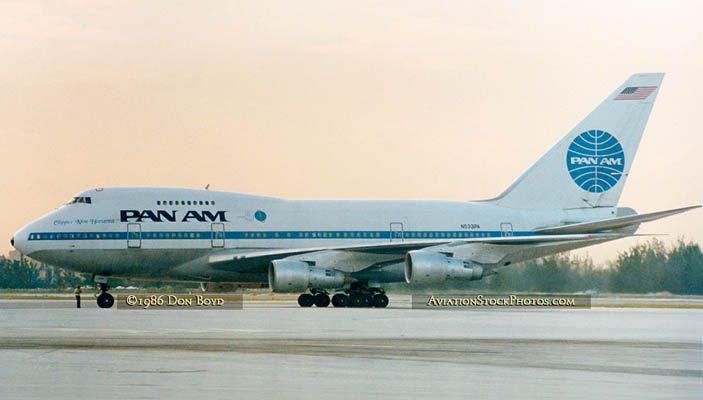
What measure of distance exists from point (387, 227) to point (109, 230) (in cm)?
915

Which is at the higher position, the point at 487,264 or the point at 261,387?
the point at 487,264

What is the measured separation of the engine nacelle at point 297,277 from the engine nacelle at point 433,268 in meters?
2.42

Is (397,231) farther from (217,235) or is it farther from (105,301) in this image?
(105,301)

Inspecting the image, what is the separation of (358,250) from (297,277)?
2.22 metres

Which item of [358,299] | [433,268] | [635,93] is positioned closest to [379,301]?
[358,299]

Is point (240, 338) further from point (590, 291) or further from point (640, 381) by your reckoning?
point (590, 291)

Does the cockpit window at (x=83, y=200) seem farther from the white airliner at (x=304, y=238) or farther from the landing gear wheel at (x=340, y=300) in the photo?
the landing gear wheel at (x=340, y=300)

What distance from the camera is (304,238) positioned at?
119 ft

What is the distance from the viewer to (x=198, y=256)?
116 ft

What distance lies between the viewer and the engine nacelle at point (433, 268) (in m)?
33.3

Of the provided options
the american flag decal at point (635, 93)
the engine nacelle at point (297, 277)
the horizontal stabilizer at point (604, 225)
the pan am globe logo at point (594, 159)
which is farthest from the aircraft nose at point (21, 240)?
the american flag decal at point (635, 93)

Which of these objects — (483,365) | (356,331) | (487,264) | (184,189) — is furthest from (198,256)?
(483,365)

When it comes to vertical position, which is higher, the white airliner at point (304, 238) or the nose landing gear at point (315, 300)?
the white airliner at point (304, 238)

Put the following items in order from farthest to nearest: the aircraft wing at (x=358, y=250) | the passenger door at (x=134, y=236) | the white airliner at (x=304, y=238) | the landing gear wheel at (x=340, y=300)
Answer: the landing gear wheel at (x=340, y=300), the passenger door at (x=134, y=236), the white airliner at (x=304, y=238), the aircraft wing at (x=358, y=250)
